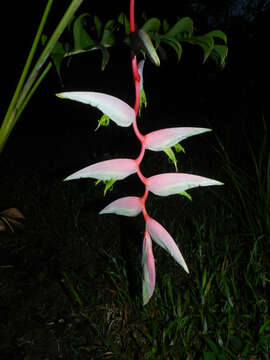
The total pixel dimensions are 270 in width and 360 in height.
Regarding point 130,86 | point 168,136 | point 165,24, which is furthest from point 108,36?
point 130,86

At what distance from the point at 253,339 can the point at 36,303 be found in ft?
2.14

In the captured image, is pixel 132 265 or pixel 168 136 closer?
pixel 168 136

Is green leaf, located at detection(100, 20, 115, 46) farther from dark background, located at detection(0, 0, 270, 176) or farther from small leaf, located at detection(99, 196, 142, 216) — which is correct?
dark background, located at detection(0, 0, 270, 176)

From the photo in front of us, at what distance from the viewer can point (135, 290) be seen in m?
1.19

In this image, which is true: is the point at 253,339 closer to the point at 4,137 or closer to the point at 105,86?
the point at 4,137

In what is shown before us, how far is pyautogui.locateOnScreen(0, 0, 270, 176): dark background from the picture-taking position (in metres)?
2.97

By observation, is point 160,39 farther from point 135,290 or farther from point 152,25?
point 135,290

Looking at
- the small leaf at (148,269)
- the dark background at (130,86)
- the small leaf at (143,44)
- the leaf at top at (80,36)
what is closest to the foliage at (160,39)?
the leaf at top at (80,36)

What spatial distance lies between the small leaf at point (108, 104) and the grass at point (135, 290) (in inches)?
28.8

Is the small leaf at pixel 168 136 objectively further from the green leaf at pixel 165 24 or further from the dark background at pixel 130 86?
the dark background at pixel 130 86

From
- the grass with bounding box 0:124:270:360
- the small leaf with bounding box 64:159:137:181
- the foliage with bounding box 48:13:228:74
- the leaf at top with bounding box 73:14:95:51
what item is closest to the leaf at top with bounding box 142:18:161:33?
the foliage with bounding box 48:13:228:74

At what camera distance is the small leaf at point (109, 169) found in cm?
32

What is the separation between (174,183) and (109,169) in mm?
54

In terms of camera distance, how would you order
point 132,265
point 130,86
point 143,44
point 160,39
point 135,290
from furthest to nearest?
point 130,86 < point 132,265 < point 135,290 < point 160,39 < point 143,44
